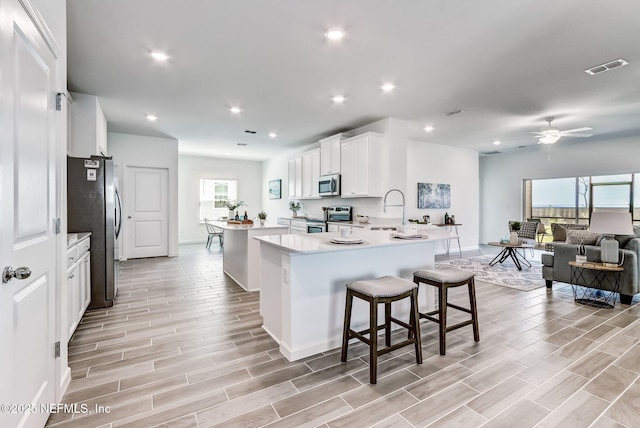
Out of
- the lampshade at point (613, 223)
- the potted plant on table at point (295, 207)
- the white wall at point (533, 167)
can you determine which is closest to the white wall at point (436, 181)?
the potted plant on table at point (295, 207)

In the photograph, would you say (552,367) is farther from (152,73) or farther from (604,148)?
(604,148)

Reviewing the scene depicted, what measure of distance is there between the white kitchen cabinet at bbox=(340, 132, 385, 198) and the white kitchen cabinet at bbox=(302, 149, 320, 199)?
49.8 inches

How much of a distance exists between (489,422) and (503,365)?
2.44 feet

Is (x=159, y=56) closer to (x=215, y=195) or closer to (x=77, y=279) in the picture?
(x=77, y=279)

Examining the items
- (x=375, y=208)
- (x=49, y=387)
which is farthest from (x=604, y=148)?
(x=49, y=387)

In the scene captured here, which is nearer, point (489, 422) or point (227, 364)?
point (489, 422)

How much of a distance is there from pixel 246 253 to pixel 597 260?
4.53m

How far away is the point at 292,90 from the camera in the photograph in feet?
13.4

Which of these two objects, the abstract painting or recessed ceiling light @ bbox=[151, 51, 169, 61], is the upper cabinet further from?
recessed ceiling light @ bbox=[151, 51, 169, 61]

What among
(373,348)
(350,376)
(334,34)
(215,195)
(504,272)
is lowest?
(350,376)

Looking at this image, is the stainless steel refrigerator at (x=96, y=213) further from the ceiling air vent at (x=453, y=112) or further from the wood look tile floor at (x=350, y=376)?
the ceiling air vent at (x=453, y=112)

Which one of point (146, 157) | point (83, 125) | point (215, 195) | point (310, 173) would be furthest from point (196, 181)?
point (83, 125)

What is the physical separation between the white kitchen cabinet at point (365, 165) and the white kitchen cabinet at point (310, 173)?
49.8 inches

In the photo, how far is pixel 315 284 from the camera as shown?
251cm
